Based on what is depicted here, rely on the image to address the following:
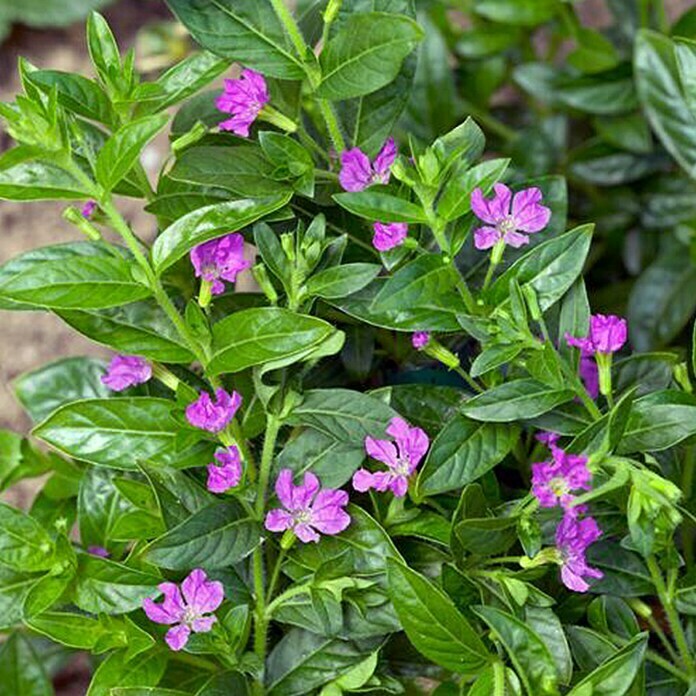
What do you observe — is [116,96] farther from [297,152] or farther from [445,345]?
[445,345]

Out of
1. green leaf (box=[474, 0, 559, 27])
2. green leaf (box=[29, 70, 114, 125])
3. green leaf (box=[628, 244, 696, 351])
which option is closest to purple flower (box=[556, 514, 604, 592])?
green leaf (box=[29, 70, 114, 125])

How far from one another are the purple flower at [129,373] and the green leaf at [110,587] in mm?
128

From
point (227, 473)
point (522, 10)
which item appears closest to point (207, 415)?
point (227, 473)

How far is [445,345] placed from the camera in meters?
0.98

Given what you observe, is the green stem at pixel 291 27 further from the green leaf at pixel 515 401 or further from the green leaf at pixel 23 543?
the green leaf at pixel 23 543

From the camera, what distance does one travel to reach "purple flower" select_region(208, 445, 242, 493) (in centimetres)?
81

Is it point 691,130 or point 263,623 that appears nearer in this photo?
point 263,623

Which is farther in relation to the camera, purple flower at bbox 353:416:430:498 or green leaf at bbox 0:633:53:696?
green leaf at bbox 0:633:53:696

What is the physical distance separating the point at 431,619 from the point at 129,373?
0.95 feet

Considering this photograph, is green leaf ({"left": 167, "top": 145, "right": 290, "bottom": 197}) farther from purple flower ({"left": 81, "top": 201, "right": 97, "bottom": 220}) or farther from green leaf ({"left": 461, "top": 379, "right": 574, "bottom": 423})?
green leaf ({"left": 461, "top": 379, "right": 574, "bottom": 423})

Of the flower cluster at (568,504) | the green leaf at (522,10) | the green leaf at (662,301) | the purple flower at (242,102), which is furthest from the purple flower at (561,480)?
the green leaf at (522,10)

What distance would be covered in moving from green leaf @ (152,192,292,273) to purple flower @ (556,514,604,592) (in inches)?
11.4

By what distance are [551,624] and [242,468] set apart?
234 mm

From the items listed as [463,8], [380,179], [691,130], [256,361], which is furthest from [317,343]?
[463,8]
